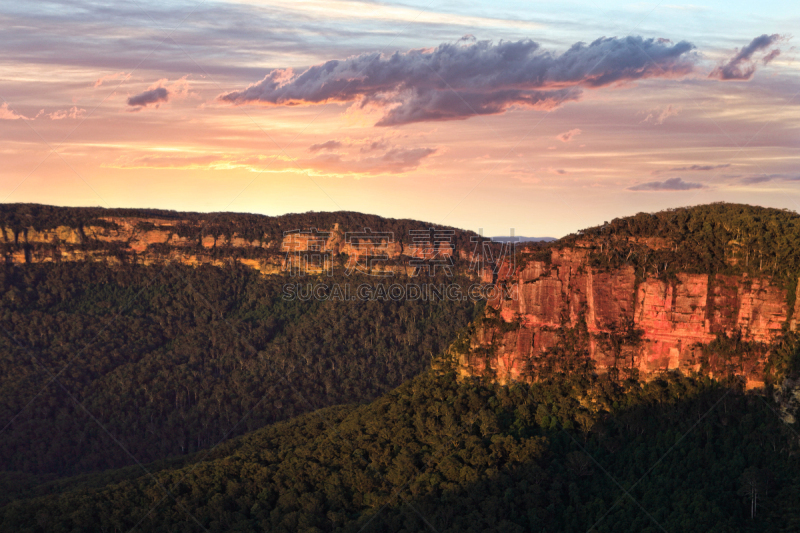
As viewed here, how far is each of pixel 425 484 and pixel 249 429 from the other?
38235 mm

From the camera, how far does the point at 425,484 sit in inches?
1668

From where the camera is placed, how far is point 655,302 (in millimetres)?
44719

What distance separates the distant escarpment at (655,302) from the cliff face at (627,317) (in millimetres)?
60

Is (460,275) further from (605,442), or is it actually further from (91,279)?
(605,442)

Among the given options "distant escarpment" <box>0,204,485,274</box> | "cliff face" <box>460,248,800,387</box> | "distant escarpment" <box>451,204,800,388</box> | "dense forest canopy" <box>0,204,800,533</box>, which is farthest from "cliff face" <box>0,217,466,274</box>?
"distant escarpment" <box>451,204,800,388</box>

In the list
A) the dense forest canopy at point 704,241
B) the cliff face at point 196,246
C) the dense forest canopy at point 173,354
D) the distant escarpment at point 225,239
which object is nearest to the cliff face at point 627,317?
the dense forest canopy at point 704,241

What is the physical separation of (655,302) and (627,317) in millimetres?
1974

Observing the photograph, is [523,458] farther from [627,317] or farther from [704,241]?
[704,241]

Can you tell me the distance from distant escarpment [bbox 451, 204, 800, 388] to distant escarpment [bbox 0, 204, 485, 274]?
191 feet

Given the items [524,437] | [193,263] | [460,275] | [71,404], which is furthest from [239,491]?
[193,263]

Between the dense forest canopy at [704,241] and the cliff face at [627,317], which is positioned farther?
the dense forest canopy at [704,241]

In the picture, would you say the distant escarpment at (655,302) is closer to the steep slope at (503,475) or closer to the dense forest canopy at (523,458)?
the dense forest canopy at (523,458)

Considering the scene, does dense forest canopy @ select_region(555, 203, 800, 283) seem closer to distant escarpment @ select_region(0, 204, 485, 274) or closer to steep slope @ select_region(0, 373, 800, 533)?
steep slope @ select_region(0, 373, 800, 533)

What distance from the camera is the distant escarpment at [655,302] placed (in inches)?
1642
